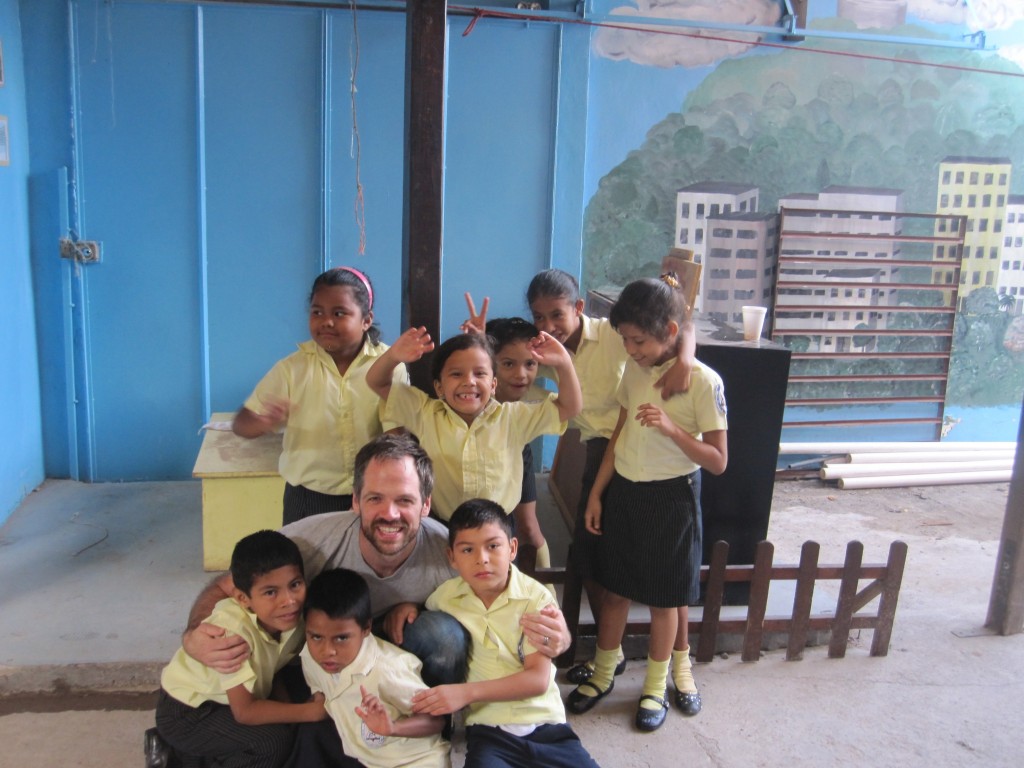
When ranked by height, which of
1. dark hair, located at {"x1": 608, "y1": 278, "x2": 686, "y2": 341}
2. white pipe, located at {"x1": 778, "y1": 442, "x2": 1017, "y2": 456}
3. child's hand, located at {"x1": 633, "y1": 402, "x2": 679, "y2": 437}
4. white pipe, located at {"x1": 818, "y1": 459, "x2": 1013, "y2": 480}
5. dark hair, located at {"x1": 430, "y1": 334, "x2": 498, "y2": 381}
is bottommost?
white pipe, located at {"x1": 818, "y1": 459, "x2": 1013, "y2": 480}

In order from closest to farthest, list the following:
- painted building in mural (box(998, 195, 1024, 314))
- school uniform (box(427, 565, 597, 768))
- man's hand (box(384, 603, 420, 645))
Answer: school uniform (box(427, 565, 597, 768)) < man's hand (box(384, 603, 420, 645)) < painted building in mural (box(998, 195, 1024, 314))

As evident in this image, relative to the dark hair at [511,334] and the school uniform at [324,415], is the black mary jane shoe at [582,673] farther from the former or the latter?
the dark hair at [511,334]

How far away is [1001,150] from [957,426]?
211 cm

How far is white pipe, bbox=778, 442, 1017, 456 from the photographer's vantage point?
629 centimetres

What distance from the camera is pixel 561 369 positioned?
2873 millimetres

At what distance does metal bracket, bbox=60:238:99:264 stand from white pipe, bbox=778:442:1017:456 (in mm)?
4710

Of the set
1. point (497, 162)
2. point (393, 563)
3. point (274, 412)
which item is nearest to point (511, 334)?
point (274, 412)

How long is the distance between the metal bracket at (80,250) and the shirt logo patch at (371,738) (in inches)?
157

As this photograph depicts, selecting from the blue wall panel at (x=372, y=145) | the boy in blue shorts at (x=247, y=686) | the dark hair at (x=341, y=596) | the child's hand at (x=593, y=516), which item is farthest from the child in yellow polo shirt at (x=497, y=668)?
the blue wall panel at (x=372, y=145)

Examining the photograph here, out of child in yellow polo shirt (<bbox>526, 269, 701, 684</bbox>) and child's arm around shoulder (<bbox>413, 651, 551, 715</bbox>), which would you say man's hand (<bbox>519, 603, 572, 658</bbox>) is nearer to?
child's arm around shoulder (<bbox>413, 651, 551, 715</bbox>)

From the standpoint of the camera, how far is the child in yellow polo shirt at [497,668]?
94.3 inches

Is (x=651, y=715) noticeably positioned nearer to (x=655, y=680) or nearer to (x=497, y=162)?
(x=655, y=680)

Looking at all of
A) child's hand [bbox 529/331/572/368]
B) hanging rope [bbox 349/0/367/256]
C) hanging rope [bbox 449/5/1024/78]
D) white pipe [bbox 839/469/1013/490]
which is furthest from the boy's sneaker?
white pipe [bbox 839/469/1013/490]

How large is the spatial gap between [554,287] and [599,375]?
1.33ft
